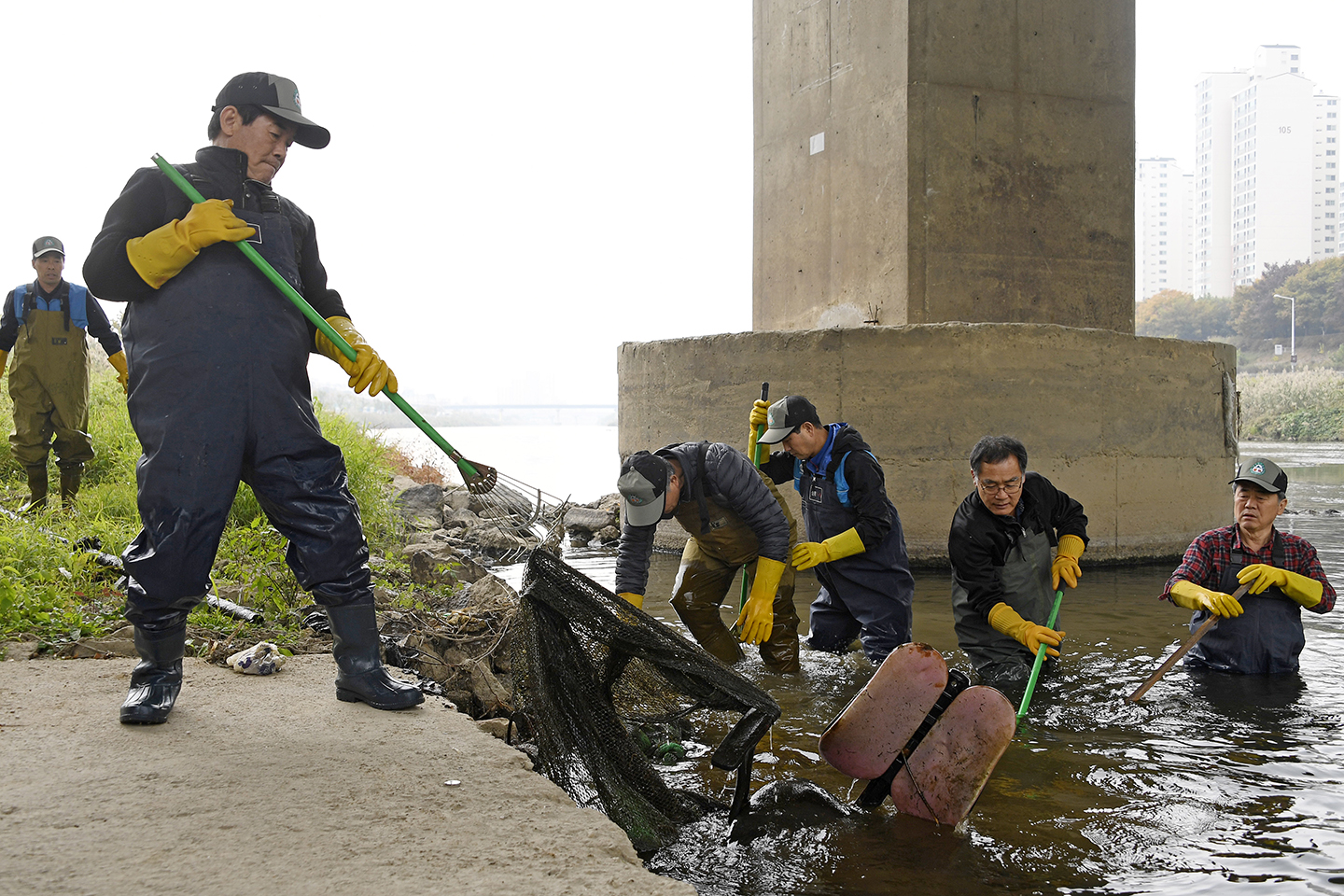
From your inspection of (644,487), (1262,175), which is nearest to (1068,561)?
(644,487)

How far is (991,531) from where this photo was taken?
13.7ft

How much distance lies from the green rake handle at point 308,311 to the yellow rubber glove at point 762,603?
1.48m

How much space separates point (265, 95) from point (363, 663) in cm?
174

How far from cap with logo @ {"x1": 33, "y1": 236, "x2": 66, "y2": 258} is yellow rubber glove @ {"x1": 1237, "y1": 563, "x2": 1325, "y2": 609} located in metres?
7.44

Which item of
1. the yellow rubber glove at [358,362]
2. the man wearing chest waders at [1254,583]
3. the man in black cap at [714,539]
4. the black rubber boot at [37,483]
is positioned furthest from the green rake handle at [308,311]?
the black rubber boot at [37,483]

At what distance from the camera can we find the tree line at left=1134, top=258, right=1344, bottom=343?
5250 cm

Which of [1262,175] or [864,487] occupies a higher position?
[1262,175]

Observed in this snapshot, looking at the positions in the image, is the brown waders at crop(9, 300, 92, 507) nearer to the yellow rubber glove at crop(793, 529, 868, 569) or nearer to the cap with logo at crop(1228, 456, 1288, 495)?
the yellow rubber glove at crop(793, 529, 868, 569)

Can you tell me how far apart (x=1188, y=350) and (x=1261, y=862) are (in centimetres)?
609

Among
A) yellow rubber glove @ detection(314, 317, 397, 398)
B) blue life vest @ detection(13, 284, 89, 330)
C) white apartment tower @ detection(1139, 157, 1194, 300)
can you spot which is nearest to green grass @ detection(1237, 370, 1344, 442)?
blue life vest @ detection(13, 284, 89, 330)

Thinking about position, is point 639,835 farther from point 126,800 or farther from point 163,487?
point 163,487

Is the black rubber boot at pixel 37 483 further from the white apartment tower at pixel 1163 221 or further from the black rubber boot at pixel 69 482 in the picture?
the white apartment tower at pixel 1163 221

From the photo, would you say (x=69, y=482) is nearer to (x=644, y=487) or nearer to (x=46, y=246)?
(x=46, y=246)

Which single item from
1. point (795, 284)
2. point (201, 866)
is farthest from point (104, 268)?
point (795, 284)
